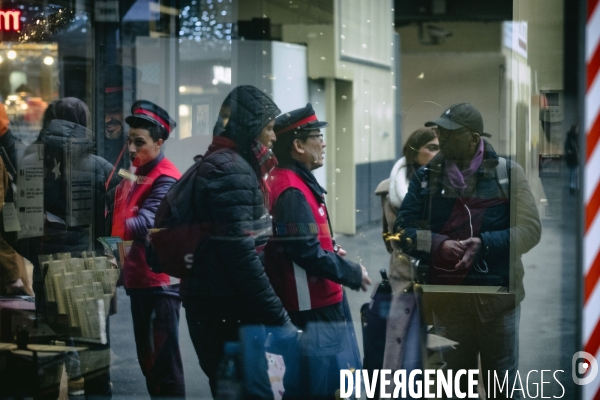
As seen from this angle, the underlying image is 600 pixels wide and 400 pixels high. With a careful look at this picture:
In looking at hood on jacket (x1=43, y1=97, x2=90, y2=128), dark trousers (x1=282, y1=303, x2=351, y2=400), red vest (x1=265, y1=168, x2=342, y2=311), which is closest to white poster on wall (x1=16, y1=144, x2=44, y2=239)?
hood on jacket (x1=43, y1=97, x2=90, y2=128)

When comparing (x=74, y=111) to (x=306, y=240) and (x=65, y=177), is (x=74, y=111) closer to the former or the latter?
(x=65, y=177)

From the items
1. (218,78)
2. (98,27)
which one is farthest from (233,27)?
(98,27)

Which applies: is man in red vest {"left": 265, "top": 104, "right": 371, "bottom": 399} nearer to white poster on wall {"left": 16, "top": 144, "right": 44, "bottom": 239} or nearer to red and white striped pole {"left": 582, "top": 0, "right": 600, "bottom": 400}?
red and white striped pole {"left": 582, "top": 0, "right": 600, "bottom": 400}

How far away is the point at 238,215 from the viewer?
2.63 meters

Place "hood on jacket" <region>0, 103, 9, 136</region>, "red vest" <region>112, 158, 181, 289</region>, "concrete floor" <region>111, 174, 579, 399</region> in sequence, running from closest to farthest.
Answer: "concrete floor" <region>111, 174, 579, 399</region>
"red vest" <region>112, 158, 181, 289</region>
"hood on jacket" <region>0, 103, 9, 136</region>

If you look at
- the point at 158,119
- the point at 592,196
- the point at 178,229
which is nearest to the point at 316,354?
the point at 178,229

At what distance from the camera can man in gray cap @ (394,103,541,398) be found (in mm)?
2398

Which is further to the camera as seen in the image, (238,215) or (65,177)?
(65,177)

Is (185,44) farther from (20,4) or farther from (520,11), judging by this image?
(520,11)

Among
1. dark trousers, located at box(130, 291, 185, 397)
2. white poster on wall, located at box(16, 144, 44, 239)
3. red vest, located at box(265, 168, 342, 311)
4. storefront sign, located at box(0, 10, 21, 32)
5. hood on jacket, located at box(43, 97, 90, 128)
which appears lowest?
dark trousers, located at box(130, 291, 185, 397)

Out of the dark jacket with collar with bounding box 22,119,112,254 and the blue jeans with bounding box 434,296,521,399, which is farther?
the dark jacket with collar with bounding box 22,119,112,254

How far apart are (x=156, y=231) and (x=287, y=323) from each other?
626mm

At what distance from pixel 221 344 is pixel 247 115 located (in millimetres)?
826

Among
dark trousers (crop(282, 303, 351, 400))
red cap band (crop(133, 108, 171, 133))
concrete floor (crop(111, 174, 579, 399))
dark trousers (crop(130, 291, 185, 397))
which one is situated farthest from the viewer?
dark trousers (crop(130, 291, 185, 397))
